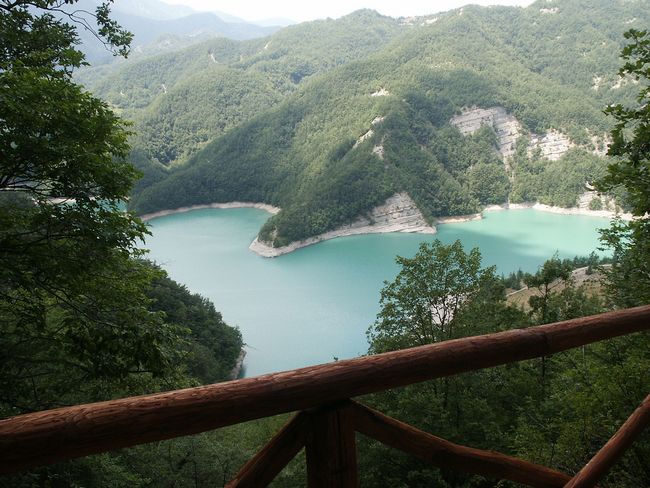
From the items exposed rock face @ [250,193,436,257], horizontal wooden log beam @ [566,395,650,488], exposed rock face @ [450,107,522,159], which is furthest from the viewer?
exposed rock face @ [450,107,522,159]

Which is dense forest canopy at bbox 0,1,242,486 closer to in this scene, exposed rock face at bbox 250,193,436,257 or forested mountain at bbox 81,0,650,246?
forested mountain at bbox 81,0,650,246

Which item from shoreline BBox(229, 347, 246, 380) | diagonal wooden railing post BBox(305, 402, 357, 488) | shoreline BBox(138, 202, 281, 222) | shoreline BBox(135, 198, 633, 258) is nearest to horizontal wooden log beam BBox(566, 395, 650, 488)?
diagonal wooden railing post BBox(305, 402, 357, 488)

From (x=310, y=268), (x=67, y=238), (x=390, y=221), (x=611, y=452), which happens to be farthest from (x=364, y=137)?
(x=611, y=452)

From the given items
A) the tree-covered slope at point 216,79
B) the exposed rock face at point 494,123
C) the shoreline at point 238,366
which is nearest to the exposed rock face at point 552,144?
the exposed rock face at point 494,123

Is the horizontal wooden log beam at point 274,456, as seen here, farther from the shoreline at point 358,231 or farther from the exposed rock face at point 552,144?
the exposed rock face at point 552,144

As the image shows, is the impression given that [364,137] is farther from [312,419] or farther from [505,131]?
[312,419]
